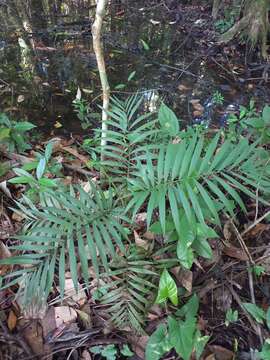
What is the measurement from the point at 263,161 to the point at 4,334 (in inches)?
50.2

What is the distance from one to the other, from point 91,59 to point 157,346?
10.1ft

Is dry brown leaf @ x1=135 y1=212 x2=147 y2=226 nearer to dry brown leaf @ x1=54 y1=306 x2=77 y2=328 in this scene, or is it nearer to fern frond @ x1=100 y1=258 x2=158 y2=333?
fern frond @ x1=100 y1=258 x2=158 y2=333

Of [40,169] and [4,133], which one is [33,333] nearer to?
[40,169]

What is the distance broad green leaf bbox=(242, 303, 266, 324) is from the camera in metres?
1.52

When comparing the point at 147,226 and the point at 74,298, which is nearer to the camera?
the point at 147,226

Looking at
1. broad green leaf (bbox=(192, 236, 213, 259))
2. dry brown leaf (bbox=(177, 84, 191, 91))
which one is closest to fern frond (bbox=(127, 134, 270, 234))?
broad green leaf (bbox=(192, 236, 213, 259))

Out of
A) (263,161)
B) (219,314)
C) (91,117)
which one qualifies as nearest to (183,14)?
(91,117)

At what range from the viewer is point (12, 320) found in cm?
156

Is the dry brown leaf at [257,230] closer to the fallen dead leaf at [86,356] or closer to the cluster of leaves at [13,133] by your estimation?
the fallen dead leaf at [86,356]

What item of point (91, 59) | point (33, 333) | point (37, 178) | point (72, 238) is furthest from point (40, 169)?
point (91, 59)

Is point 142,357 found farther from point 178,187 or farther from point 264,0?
point 264,0

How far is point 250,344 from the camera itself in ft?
5.06

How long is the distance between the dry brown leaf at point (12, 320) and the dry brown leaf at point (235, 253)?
1002 mm

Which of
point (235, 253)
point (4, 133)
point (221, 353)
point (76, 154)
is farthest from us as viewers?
point (76, 154)
